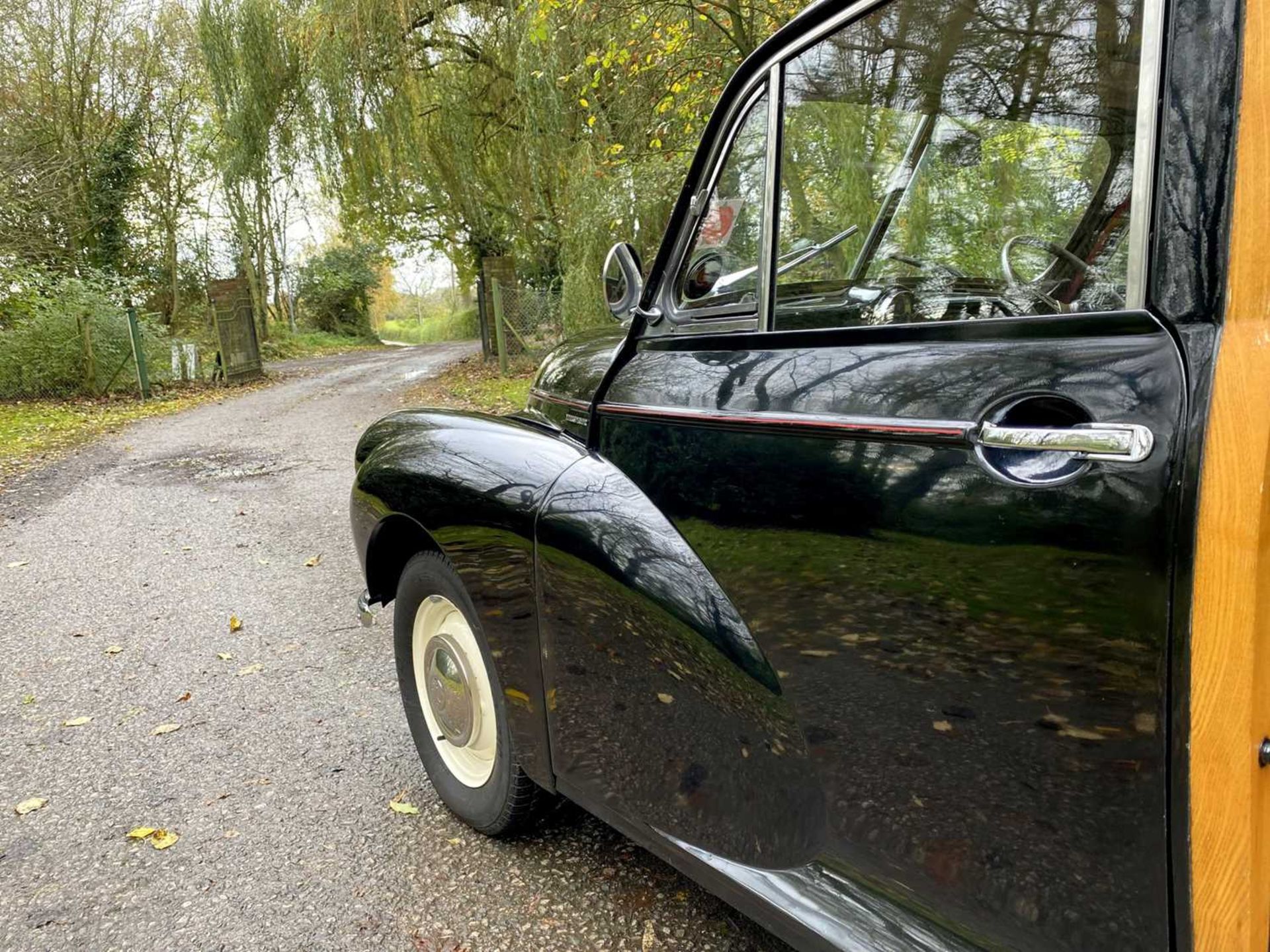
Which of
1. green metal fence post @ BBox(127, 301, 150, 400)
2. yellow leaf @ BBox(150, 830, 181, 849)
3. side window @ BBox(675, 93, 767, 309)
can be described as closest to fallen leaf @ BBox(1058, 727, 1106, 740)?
side window @ BBox(675, 93, 767, 309)

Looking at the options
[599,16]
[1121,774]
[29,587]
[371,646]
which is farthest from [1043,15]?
[599,16]

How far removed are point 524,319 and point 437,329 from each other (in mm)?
25719

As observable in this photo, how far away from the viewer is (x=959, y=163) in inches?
60.0

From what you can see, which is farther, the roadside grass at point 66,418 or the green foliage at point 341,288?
the green foliage at point 341,288

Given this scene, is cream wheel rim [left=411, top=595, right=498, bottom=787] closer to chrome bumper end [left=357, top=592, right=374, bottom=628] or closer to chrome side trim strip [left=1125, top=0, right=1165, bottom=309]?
chrome bumper end [left=357, top=592, right=374, bottom=628]

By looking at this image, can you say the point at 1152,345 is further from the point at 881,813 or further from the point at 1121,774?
the point at 881,813

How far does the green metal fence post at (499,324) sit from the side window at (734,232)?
511 inches

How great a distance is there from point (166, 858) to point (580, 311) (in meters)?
8.36

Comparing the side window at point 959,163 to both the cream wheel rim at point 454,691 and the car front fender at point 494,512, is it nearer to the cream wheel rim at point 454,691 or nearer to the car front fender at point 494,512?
the car front fender at point 494,512

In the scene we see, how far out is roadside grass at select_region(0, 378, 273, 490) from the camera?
9.47 metres

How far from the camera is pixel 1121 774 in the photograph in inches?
39.8

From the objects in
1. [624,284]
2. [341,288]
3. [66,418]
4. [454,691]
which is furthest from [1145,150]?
[341,288]

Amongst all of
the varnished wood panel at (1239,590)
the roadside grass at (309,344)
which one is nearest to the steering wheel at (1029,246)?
the varnished wood panel at (1239,590)

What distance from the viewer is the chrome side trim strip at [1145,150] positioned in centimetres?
104
